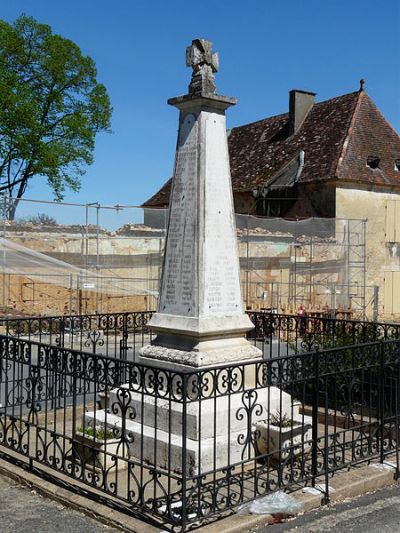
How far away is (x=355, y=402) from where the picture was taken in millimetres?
7641

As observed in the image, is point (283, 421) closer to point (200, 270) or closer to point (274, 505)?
point (274, 505)

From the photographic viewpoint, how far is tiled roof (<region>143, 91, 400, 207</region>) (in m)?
26.1

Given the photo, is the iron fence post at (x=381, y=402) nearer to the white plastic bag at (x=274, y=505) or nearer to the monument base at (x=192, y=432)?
the monument base at (x=192, y=432)

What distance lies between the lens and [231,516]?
15.8ft

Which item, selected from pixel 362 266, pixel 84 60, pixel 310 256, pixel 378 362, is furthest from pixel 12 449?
Result: pixel 84 60

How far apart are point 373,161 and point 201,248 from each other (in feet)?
71.8

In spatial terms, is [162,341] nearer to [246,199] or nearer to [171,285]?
[171,285]

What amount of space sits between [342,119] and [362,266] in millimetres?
→ 6618

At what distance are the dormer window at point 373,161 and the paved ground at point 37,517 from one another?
77.4ft

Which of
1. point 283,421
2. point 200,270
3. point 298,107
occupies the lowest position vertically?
point 283,421

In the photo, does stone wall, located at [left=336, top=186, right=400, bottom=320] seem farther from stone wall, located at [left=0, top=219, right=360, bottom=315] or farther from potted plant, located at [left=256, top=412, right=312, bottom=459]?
potted plant, located at [left=256, top=412, right=312, bottom=459]

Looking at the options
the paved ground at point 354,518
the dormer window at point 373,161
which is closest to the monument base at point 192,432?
the paved ground at point 354,518

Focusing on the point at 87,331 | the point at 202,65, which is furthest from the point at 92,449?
the point at 87,331

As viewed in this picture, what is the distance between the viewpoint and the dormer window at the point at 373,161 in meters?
26.8
